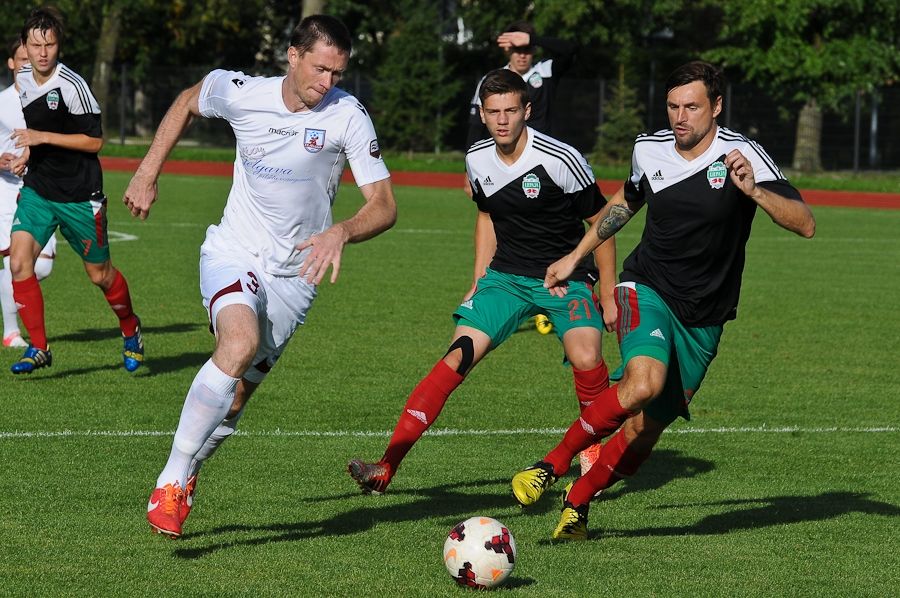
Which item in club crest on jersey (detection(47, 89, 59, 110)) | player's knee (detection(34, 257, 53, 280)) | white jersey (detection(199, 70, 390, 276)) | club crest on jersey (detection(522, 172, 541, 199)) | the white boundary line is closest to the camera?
white jersey (detection(199, 70, 390, 276))

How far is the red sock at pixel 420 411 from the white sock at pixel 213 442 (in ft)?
2.88

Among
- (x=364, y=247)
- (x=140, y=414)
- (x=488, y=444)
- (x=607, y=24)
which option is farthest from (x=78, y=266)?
(x=607, y=24)

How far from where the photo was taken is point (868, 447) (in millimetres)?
8719

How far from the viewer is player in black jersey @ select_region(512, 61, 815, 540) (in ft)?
21.0

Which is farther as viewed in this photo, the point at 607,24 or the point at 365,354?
the point at 607,24

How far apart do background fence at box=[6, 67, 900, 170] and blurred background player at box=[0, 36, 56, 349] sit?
31163mm

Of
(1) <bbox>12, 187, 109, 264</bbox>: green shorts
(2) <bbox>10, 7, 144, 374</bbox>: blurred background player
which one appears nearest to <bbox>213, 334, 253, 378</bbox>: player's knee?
(2) <bbox>10, 7, 144, 374</bbox>: blurred background player

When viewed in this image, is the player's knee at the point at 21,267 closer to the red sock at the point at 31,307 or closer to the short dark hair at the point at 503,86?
the red sock at the point at 31,307

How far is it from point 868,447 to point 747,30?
34638 mm

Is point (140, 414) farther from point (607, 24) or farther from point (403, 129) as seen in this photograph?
point (607, 24)

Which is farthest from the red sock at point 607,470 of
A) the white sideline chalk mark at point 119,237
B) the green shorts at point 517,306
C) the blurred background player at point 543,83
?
the white sideline chalk mark at point 119,237

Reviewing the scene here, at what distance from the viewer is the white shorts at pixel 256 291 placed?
6.21m

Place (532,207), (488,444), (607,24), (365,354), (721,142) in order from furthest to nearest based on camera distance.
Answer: (607,24) → (365,354) → (488,444) → (532,207) → (721,142)

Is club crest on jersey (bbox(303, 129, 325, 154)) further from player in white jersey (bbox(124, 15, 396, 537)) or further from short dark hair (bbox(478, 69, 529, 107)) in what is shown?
short dark hair (bbox(478, 69, 529, 107))
